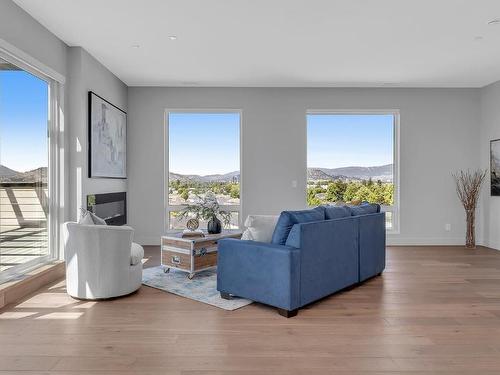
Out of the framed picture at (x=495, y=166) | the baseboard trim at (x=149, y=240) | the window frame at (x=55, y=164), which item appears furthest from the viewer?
Result: the baseboard trim at (x=149, y=240)

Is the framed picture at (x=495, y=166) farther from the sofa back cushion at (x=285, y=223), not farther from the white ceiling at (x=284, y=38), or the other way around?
the sofa back cushion at (x=285, y=223)

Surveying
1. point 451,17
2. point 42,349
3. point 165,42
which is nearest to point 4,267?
point 42,349

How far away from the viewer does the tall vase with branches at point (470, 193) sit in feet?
19.7

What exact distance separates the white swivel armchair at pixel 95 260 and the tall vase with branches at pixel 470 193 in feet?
18.7

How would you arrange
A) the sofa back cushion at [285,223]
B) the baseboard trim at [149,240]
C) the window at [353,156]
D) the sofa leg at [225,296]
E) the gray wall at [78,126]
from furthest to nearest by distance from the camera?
the window at [353,156] → the baseboard trim at [149,240] → the gray wall at [78,126] → the sofa leg at [225,296] → the sofa back cushion at [285,223]

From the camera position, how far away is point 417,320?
2.88 m

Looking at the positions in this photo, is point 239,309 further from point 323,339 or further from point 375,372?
point 375,372

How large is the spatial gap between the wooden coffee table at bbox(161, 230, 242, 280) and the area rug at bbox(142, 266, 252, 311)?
12 centimetres

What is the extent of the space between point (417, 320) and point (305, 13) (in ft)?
10.0

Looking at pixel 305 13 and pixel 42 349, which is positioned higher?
pixel 305 13

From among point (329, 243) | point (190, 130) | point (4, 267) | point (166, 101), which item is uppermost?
point (166, 101)

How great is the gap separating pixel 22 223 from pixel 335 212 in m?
3.27

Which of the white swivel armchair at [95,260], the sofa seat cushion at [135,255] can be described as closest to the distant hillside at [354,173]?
the sofa seat cushion at [135,255]

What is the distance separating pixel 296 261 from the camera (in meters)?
2.90
